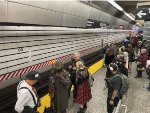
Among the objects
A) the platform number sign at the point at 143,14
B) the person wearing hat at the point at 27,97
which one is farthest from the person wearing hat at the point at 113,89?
the platform number sign at the point at 143,14

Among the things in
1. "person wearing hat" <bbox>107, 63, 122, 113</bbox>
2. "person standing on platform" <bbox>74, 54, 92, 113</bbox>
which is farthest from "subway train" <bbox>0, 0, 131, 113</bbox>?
"person wearing hat" <bbox>107, 63, 122, 113</bbox>

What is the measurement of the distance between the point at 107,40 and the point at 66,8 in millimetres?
13858

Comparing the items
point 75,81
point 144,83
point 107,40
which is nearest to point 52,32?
point 75,81

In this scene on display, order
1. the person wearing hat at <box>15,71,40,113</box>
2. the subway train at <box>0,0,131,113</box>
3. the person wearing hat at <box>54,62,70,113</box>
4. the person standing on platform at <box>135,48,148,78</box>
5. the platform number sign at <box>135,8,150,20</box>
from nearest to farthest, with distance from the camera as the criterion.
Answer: the person wearing hat at <box>15,71,40,113</box>, the person wearing hat at <box>54,62,70,113</box>, the subway train at <box>0,0,131,113</box>, the platform number sign at <box>135,8,150,20</box>, the person standing on platform at <box>135,48,148,78</box>

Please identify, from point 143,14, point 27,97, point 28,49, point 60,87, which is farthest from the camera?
point 143,14

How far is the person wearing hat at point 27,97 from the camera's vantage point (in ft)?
13.4

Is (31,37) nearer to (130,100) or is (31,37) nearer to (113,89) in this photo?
(113,89)

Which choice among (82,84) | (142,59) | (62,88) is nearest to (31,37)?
(82,84)

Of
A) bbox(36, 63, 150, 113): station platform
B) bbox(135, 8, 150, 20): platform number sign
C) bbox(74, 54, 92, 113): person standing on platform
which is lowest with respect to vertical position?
bbox(36, 63, 150, 113): station platform

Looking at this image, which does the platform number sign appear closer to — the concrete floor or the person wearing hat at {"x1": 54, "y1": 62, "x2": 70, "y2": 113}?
the concrete floor

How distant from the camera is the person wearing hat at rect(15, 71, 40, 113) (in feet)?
13.4

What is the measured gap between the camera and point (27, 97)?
13.7ft

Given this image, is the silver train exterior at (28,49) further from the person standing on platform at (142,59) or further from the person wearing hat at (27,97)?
the person standing on platform at (142,59)

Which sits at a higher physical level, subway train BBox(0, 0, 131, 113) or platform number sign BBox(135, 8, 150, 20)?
platform number sign BBox(135, 8, 150, 20)
